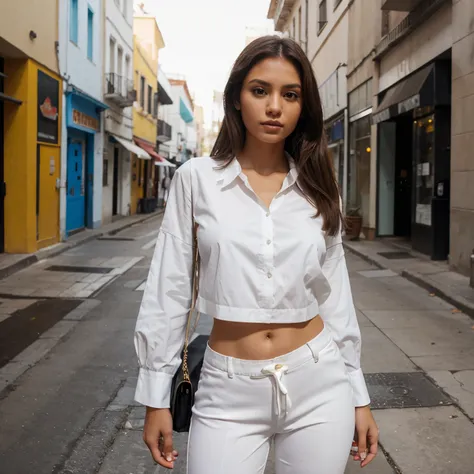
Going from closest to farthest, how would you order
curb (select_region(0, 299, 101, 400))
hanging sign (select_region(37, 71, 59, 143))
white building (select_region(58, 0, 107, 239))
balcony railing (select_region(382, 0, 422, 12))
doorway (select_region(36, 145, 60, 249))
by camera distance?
curb (select_region(0, 299, 101, 400)), balcony railing (select_region(382, 0, 422, 12)), hanging sign (select_region(37, 71, 59, 143)), doorway (select_region(36, 145, 60, 249)), white building (select_region(58, 0, 107, 239))

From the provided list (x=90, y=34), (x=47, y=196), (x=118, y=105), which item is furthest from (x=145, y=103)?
(x=47, y=196)

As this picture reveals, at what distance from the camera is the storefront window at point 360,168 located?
15430 mm

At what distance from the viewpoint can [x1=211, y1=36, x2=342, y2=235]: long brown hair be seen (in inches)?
68.0

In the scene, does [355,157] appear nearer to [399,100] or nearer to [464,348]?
[399,100]

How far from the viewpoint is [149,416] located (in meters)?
1.63

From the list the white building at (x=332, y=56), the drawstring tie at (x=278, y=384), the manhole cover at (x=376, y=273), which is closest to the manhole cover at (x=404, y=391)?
the drawstring tie at (x=278, y=384)

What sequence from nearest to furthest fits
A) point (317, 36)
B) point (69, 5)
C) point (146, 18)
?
point (69, 5) → point (317, 36) → point (146, 18)

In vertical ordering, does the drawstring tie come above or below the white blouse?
below

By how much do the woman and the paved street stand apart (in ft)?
5.46

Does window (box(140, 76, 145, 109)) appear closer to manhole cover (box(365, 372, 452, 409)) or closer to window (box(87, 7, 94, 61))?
window (box(87, 7, 94, 61))

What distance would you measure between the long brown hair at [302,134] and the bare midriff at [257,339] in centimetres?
35

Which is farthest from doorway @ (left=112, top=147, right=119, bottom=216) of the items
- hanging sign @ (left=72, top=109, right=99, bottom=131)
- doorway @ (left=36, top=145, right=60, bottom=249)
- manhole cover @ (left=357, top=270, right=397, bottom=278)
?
manhole cover @ (left=357, top=270, right=397, bottom=278)

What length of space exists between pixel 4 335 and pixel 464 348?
4749mm

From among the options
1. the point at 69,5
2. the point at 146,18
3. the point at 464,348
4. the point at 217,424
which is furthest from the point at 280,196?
the point at 146,18
